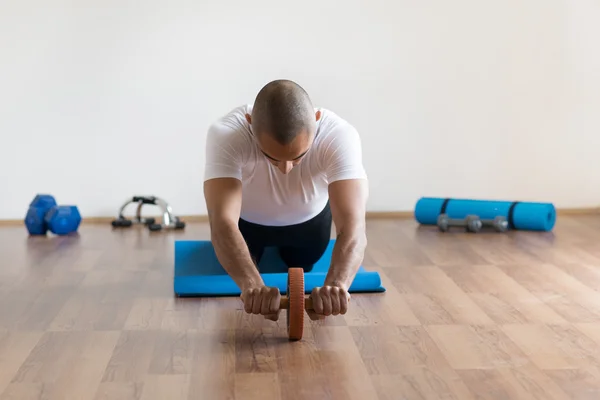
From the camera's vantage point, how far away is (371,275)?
3221 mm

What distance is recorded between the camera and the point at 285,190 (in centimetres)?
301

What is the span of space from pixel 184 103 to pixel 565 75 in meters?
2.17

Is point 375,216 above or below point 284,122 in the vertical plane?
below

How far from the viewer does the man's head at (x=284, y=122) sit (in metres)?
2.34

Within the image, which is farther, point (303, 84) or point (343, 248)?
point (303, 84)

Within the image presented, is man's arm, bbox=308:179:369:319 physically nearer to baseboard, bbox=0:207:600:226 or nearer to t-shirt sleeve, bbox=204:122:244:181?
t-shirt sleeve, bbox=204:122:244:181

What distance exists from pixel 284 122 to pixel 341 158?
415 millimetres

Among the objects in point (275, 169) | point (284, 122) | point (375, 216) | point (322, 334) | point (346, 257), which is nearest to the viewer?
point (284, 122)

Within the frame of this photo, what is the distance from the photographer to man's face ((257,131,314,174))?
2.35 metres

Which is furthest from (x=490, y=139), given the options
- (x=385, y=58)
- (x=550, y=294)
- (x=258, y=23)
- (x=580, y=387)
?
(x=580, y=387)

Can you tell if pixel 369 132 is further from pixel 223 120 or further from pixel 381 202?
pixel 223 120

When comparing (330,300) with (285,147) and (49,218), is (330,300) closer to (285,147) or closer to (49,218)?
(285,147)

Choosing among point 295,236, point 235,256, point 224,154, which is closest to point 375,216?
point 295,236

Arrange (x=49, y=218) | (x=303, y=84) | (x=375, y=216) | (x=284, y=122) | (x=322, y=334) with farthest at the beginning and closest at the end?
(x=375, y=216) < (x=303, y=84) < (x=49, y=218) < (x=322, y=334) < (x=284, y=122)
